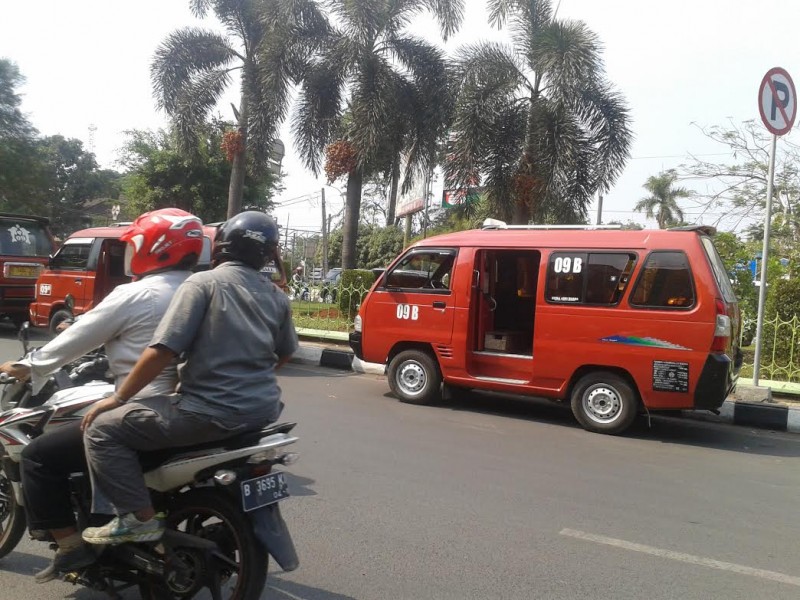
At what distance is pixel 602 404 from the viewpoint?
22.6ft

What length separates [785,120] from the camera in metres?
8.06

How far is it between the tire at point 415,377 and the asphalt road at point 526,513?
25.9 inches

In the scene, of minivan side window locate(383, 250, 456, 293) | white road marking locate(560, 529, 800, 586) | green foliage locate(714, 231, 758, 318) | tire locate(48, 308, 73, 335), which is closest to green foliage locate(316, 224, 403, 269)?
green foliage locate(714, 231, 758, 318)

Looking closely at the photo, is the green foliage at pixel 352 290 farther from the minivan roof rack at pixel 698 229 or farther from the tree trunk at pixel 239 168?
the minivan roof rack at pixel 698 229

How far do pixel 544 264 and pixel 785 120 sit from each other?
3.56 m

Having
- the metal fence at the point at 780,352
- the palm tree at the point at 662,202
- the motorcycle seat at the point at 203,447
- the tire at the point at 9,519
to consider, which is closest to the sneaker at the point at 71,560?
the motorcycle seat at the point at 203,447

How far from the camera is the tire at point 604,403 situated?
672cm

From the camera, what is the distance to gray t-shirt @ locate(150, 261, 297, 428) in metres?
2.57

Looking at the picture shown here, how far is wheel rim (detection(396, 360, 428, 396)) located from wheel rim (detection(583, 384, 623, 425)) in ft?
6.06

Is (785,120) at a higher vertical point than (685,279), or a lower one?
higher

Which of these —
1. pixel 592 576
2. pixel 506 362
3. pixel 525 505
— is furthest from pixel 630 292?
pixel 592 576

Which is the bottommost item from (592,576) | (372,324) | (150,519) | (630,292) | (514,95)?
(592,576)

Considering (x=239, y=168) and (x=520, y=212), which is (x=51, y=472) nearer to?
(x=520, y=212)

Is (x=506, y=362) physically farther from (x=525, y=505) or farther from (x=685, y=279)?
(x=525, y=505)
